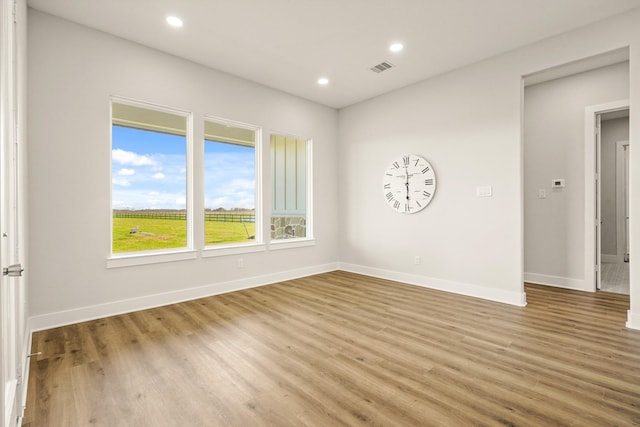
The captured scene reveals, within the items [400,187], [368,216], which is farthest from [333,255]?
[400,187]

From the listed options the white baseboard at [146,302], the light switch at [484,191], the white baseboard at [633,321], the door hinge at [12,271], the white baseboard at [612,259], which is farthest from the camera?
the white baseboard at [612,259]

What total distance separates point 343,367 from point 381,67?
375 cm

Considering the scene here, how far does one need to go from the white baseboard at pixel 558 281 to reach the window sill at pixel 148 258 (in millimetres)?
4927

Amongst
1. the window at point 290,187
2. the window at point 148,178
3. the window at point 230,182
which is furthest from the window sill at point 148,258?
the window at point 290,187

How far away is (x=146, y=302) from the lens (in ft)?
12.1

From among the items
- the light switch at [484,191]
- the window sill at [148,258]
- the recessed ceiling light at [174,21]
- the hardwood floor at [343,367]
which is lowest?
the hardwood floor at [343,367]

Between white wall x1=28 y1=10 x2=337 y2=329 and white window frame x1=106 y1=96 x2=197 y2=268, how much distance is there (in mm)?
56

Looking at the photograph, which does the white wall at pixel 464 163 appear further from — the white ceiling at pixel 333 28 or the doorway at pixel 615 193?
the doorway at pixel 615 193

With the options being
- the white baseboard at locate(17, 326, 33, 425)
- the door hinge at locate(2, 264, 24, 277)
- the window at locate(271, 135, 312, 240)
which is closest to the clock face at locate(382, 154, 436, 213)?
the window at locate(271, 135, 312, 240)

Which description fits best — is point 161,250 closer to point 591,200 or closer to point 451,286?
point 451,286

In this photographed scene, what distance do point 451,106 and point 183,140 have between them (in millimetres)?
3698

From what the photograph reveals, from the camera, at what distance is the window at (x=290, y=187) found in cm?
518

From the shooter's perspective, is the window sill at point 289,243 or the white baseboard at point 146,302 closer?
the white baseboard at point 146,302

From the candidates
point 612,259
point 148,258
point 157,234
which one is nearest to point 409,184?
point 157,234
